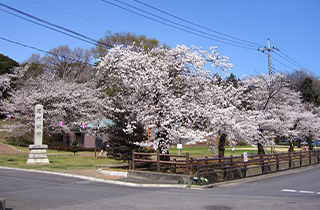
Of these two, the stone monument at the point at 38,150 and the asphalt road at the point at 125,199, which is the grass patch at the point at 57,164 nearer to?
the stone monument at the point at 38,150

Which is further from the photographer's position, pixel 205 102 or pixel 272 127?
pixel 272 127

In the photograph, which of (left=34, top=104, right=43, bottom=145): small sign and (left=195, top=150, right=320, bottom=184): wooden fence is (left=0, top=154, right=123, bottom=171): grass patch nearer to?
(left=34, top=104, right=43, bottom=145): small sign

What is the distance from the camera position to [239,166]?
57.0 feet

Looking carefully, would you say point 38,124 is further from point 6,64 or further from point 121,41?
point 6,64

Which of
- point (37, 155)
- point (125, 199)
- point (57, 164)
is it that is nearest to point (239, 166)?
point (125, 199)

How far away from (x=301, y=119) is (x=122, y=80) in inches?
980

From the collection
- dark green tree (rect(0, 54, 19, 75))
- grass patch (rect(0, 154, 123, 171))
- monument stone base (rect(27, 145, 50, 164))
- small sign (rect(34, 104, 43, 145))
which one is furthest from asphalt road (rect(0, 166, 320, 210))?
dark green tree (rect(0, 54, 19, 75))

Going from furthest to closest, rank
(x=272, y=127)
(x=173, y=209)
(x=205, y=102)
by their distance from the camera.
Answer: (x=272, y=127)
(x=205, y=102)
(x=173, y=209)

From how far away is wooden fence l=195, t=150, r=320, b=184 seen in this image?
14781 mm

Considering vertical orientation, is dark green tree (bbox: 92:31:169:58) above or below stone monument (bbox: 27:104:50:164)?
above

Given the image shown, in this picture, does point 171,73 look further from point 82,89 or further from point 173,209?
point 82,89

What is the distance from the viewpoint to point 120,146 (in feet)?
61.5

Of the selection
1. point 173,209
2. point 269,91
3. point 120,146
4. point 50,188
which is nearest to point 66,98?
point 120,146

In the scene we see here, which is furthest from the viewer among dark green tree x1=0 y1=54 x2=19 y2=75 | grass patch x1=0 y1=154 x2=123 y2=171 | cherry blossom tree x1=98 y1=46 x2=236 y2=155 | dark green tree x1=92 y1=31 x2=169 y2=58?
dark green tree x1=0 y1=54 x2=19 y2=75
